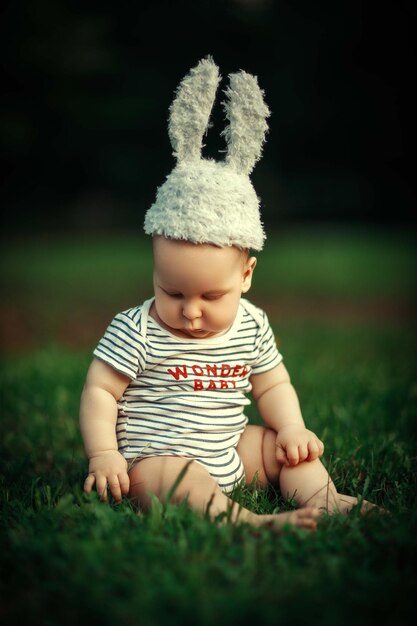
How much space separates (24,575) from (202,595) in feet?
1.61

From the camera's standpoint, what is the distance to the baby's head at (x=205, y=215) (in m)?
2.38

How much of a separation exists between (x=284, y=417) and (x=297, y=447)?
17cm

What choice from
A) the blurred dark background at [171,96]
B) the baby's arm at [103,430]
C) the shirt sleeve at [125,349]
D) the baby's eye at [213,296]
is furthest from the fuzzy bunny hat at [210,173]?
the blurred dark background at [171,96]

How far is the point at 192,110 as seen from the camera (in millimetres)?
2545

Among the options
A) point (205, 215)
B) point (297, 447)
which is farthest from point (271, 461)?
point (205, 215)

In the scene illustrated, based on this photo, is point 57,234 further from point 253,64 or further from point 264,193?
point 253,64

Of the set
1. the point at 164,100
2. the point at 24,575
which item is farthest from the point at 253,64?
the point at 24,575

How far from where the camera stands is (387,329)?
7359mm

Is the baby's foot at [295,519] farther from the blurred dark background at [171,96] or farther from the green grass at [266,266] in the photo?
the green grass at [266,266]

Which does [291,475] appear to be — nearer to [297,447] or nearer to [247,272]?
[297,447]

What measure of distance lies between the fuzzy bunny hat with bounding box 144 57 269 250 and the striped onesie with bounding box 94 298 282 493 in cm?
39

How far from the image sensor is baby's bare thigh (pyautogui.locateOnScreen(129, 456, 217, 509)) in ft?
7.63

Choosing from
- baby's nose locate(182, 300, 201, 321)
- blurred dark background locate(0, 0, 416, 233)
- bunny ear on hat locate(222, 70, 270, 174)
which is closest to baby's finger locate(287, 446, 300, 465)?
baby's nose locate(182, 300, 201, 321)

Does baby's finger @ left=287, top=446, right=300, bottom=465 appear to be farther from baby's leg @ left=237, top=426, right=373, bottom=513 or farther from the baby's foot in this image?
the baby's foot
